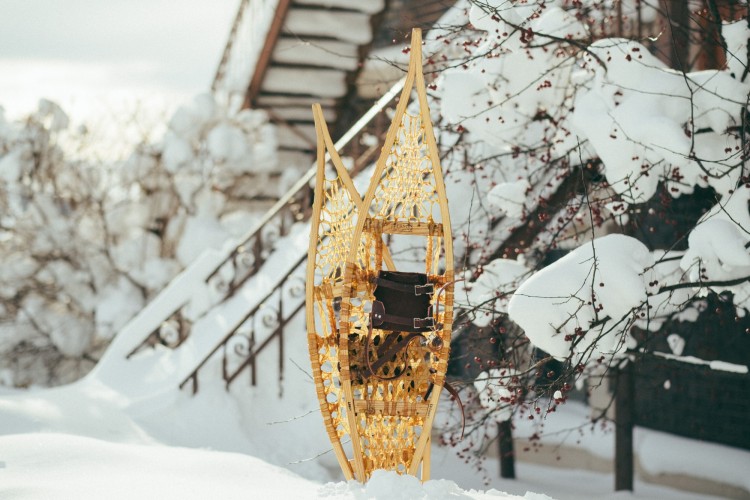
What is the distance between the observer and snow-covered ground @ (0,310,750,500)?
6.29 metres

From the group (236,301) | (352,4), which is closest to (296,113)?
(352,4)

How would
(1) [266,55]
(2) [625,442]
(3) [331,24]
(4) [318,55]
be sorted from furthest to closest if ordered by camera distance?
1. (4) [318,55]
2. (1) [266,55]
3. (3) [331,24]
4. (2) [625,442]

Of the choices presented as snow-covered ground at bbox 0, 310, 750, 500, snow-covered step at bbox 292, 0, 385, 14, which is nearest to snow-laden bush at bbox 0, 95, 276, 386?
snow-covered step at bbox 292, 0, 385, 14

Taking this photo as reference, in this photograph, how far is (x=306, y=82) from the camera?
14.8 m

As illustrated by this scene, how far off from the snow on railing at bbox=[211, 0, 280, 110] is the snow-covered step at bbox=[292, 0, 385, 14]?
0.53 meters

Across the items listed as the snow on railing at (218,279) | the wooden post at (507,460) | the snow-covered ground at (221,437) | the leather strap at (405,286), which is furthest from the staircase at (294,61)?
the leather strap at (405,286)

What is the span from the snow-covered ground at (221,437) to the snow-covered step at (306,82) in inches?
241

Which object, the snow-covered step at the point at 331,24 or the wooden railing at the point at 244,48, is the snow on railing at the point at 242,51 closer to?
the wooden railing at the point at 244,48

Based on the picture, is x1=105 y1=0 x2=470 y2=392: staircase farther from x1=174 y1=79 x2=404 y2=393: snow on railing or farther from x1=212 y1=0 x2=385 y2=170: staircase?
x1=212 y1=0 x2=385 y2=170: staircase

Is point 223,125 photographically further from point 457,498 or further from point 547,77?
point 457,498

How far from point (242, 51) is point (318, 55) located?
1.28 meters

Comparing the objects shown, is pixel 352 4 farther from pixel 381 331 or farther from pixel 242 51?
pixel 381 331

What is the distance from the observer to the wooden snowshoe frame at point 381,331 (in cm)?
504

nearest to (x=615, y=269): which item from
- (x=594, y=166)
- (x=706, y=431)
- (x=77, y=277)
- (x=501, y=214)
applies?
(x=594, y=166)
